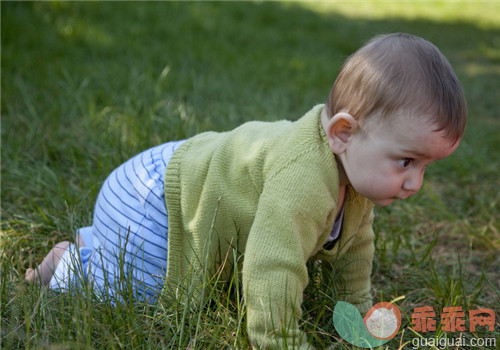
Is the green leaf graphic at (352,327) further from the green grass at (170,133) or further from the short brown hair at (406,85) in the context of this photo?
the short brown hair at (406,85)

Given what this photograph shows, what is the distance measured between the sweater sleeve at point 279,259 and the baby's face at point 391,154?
0.48ft

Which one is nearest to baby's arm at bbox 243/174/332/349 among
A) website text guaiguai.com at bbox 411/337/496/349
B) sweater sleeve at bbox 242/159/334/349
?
sweater sleeve at bbox 242/159/334/349

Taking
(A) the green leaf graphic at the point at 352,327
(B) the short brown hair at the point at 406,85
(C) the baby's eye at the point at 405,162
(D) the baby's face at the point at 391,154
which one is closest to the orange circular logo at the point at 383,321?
(A) the green leaf graphic at the point at 352,327

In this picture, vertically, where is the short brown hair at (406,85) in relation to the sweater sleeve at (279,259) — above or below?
above

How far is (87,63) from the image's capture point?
15.8ft

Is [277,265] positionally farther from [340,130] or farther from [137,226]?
[137,226]

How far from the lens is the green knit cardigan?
5.49 feet

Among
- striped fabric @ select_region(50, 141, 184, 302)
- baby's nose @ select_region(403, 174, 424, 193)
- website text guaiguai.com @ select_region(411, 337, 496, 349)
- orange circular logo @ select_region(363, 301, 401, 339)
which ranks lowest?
website text guaiguai.com @ select_region(411, 337, 496, 349)

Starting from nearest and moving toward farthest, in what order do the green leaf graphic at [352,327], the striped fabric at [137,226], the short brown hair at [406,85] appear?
the short brown hair at [406,85], the green leaf graphic at [352,327], the striped fabric at [137,226]

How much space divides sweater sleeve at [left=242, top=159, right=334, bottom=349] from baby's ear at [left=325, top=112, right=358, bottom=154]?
0.14 m

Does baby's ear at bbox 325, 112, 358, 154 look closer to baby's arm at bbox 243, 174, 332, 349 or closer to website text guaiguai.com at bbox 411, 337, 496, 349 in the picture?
baby's arm at bbox 243, 174, 332, 349

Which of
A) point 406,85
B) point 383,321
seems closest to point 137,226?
point 383,321

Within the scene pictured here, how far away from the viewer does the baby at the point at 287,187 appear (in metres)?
1.64

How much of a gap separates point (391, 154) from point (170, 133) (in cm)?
181
